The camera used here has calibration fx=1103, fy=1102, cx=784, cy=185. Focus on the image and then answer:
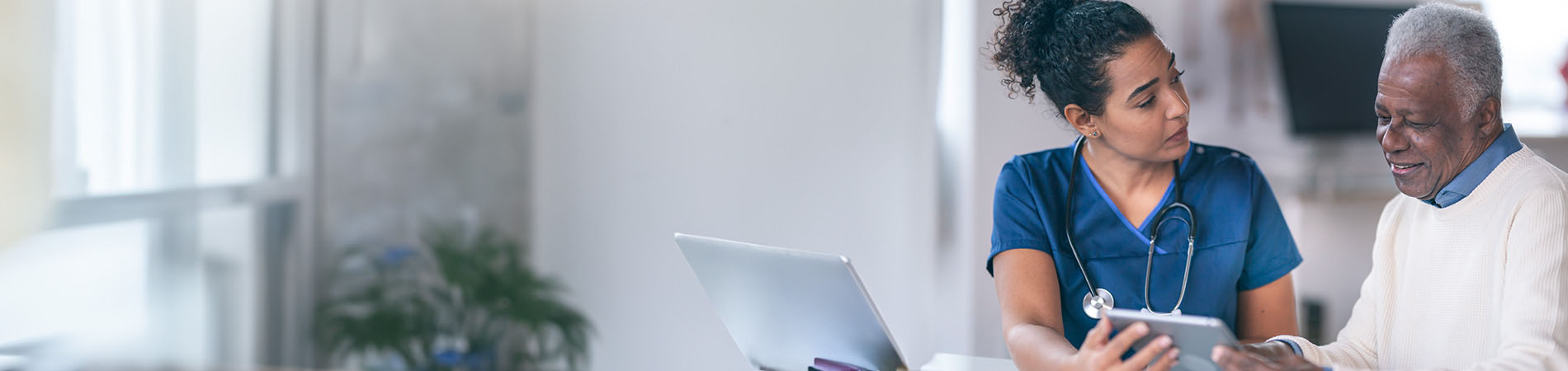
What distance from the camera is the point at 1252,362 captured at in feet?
3.51

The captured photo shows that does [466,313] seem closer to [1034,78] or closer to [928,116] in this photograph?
[928,116]

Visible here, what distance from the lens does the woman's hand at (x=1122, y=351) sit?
1.09 metres

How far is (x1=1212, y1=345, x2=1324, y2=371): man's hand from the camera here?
3.46 feet

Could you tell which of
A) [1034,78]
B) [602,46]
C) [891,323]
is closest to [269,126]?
[602,46]

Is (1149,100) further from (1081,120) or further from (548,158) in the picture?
(548,158)

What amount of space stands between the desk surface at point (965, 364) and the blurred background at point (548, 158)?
52.7 inches

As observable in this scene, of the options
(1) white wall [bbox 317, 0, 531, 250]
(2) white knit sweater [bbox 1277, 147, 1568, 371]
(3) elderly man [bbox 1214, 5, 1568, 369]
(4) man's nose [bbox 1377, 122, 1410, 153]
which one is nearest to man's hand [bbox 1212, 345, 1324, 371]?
(3) elderly man [bbox 1214, 5, 1568, 369]

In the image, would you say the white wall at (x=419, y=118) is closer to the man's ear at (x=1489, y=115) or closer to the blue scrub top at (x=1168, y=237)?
the blue scrub top at (x=1168, y=237)

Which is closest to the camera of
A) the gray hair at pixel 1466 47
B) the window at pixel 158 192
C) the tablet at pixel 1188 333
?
the tablet at pixel 1188 333

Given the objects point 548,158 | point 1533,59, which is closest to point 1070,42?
point 548,158

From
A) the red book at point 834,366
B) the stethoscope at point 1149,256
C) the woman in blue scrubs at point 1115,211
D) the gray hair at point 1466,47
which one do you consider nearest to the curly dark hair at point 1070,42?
the woman in blue scrubs at point 1115,211

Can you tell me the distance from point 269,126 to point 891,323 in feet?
5.61

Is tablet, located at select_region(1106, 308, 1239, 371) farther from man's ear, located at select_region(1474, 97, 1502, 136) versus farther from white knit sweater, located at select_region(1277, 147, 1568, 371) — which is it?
man's ear, located at select_region(1474, 97, 1502, 136)

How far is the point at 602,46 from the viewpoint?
10.3ft
